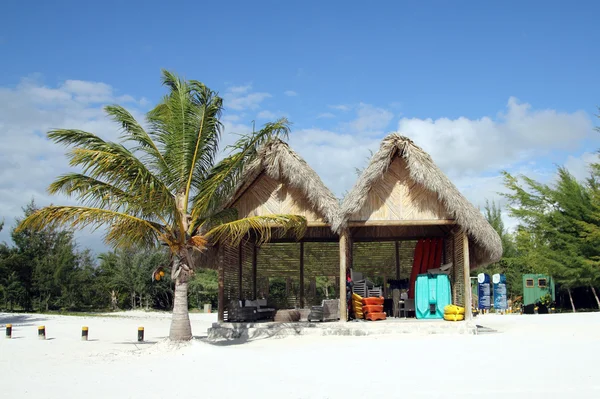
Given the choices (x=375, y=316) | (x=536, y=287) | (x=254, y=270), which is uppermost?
(x=254, y=270)

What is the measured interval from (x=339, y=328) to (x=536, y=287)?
13963mm

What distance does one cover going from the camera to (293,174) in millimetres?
12477

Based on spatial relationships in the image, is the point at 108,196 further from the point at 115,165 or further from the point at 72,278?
the point at 72,278

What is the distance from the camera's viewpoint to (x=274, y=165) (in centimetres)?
1272

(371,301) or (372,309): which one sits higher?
(371,301)

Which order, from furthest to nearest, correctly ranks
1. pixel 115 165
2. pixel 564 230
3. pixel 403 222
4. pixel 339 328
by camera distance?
pixel 564 230 < pixel 403 222 < pixel 339 328 < pixel 115 165

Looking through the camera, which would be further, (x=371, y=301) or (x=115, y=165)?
(x=371, y=301)

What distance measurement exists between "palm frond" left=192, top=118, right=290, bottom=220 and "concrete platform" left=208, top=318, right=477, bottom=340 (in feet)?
9.71

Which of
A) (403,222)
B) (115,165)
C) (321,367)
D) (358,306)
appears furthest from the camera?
(358,306)

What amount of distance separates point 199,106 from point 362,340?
552 centimetres

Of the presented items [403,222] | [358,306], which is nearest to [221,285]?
[358,306]

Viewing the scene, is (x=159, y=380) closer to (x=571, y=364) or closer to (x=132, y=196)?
(x=132, y=196)

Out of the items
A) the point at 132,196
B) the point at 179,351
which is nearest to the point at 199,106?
the point at 132,196

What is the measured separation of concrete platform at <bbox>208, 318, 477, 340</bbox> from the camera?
39.7ft
